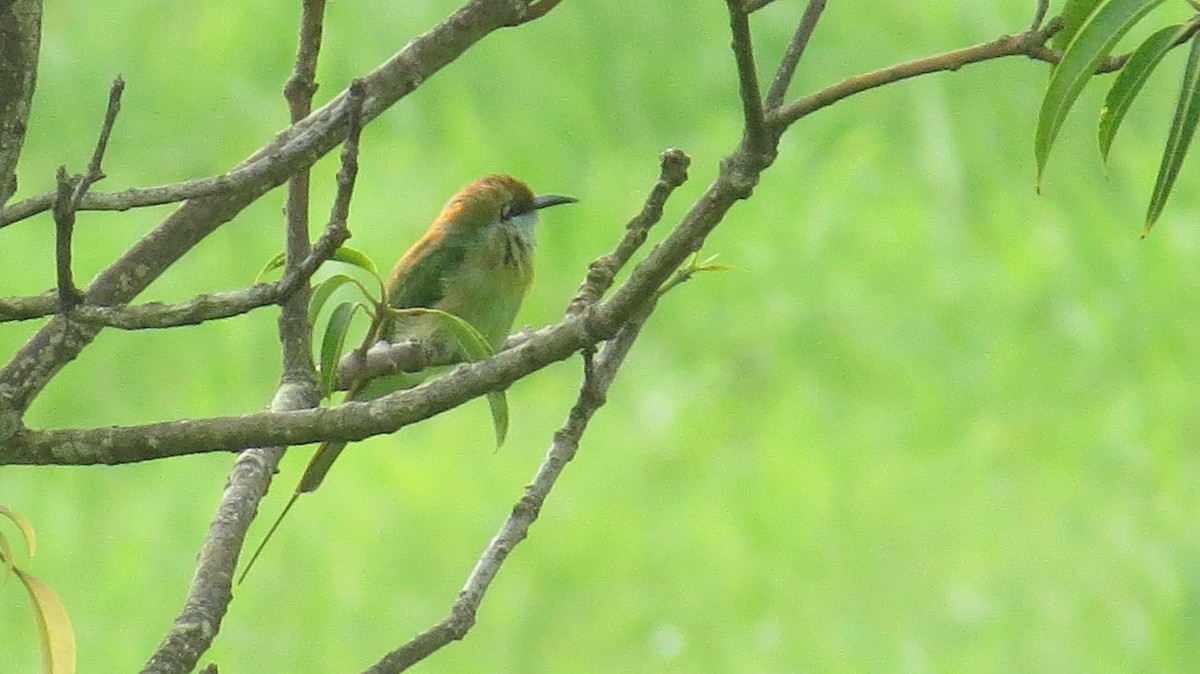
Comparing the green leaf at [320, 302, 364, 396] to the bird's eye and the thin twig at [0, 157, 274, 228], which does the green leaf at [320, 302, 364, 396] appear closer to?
the thin twig at [0, 157, 274, 228]

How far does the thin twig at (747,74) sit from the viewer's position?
105 cm

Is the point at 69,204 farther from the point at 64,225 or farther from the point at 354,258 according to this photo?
the point at 354,258

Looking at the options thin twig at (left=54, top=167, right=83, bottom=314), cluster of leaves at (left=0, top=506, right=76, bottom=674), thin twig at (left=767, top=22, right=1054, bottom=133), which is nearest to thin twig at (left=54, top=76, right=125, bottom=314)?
thin twig at (left=54, top=167, right=83, bottom=314)

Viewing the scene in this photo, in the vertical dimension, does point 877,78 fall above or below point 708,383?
above

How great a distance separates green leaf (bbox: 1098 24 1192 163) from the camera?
4.24 ft

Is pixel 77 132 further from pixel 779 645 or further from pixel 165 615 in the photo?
pixel 779 645

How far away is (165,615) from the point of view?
385cm

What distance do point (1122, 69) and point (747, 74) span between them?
43cm

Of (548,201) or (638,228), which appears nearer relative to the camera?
(638,228)

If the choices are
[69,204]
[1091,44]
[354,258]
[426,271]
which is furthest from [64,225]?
[426,271]

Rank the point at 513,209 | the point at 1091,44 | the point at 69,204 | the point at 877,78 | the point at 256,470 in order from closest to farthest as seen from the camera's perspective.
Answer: the point at 69,204 < the point at 877,78 < the point at 1091,44 < the point at 256,470 < the point at 513,209

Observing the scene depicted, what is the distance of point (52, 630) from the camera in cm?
134

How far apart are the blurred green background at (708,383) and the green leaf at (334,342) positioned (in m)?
2.31

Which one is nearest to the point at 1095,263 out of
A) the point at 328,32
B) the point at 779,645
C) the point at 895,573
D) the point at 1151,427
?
the point at 1151,427
